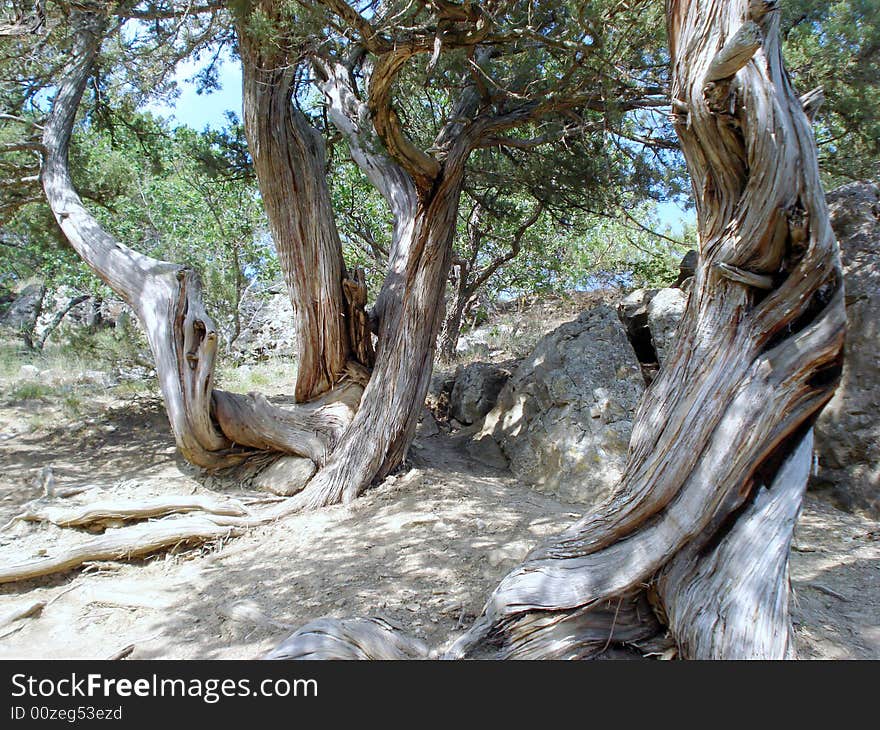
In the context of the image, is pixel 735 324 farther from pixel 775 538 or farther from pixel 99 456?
pixel 99 456

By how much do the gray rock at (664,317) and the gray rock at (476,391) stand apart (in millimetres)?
1707

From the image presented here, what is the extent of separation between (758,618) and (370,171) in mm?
4973

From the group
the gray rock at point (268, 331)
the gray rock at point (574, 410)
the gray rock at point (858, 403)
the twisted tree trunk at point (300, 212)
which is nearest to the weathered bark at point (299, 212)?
the twisted tree trunk at point (300, 212)

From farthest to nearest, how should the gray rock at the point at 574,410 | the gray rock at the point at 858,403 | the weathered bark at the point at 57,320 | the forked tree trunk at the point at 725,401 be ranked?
the weathered bark at the point at 57,320
the gray rock at the point at 574,410
the gray rock at the point at 858,403
the forked tree trunk at the point at 725,401

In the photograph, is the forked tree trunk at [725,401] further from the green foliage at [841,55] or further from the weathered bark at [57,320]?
the weathered bark at [57,320]

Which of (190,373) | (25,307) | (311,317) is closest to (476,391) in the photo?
(311,317)

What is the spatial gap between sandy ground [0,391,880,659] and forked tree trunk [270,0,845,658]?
597mm

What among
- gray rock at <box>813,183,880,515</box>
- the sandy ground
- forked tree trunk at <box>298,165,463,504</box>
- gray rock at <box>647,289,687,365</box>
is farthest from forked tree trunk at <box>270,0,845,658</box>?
gray rock at <box>647,289,687,365</box>

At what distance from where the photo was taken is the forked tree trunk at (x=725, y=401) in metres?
2.42

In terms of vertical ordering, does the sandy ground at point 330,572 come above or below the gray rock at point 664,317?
below

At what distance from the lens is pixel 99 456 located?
6004 millimetres

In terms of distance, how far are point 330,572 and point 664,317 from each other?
14.8 ft

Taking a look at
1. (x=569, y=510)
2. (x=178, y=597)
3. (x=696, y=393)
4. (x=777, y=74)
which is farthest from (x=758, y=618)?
(x=178, y=597)

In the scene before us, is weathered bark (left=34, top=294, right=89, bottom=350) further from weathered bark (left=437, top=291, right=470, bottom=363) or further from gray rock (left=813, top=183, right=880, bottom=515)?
gray rock (left=813, top=183, right=880, bottom=515)
